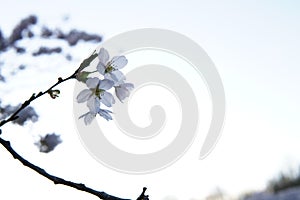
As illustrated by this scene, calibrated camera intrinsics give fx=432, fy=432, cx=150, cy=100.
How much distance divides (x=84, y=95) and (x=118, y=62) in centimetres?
18

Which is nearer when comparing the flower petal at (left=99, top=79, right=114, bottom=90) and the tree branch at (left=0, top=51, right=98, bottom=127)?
the tree branch at (left=0, top=51, right=98, bottom=127)

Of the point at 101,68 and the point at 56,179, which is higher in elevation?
the point at 101,68

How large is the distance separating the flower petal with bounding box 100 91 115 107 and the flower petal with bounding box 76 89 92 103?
3 cm

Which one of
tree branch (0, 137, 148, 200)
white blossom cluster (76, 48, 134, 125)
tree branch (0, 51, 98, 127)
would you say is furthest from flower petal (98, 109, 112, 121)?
tree branch (0, 137, 148, 200)

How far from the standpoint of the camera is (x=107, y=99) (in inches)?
42.1

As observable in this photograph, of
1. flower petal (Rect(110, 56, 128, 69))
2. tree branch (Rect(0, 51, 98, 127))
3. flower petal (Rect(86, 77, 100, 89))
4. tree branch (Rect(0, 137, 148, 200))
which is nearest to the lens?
tree branch (Rect(0, 137, 148, 200))

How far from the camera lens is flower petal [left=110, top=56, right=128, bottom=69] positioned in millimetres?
1128

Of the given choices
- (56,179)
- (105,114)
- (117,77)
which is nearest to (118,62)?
(117,77)

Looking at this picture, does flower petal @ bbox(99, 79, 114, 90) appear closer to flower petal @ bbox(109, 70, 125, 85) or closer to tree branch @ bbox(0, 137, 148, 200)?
flower petal @ bbox(109, 70, 125, 85)

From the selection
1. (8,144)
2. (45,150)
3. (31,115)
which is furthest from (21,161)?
(31,115)

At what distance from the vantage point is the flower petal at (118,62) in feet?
3.70

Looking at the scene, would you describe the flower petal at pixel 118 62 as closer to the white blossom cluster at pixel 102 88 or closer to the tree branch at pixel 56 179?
the white blossom cluster at pixel 102 88

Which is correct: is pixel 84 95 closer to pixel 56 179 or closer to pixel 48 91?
pixel 48 91

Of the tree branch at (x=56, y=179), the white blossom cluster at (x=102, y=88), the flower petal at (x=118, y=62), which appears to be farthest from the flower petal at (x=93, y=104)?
the tree branch at (x=56, y=179)
